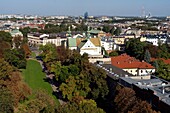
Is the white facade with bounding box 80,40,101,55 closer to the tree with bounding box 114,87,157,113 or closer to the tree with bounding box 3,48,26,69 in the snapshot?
the tree with bounding box 3,48,26,69

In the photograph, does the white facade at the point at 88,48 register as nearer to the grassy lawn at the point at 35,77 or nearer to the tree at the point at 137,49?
the tree at the point at 137,49

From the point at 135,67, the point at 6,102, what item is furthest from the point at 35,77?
the point at 6,102

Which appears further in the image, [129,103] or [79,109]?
[129,103]

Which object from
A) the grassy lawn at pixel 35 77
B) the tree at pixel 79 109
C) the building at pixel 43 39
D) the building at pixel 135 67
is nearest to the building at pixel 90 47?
the grassy lawn at pixel 35 77

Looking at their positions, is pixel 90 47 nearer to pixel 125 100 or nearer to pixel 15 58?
pixel 15 58

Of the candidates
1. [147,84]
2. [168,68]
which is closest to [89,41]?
[168,68]

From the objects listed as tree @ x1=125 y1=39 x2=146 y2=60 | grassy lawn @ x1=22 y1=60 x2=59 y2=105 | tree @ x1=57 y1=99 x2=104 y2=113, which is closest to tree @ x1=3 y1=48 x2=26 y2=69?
grassy lawn @ x1=22 y1=60 x2=59 y2=105

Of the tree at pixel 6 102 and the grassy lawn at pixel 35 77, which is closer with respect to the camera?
the tree at pixel 6 102

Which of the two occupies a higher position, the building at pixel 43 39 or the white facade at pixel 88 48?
the white facade at pixel 88 48

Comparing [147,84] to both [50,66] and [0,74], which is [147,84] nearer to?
[0,74]
